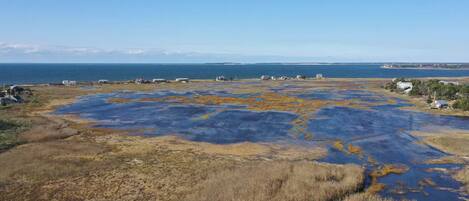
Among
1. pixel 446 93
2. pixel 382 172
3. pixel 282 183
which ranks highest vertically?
pixel 446 93

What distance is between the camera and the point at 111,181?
22031 mm

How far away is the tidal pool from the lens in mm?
24031

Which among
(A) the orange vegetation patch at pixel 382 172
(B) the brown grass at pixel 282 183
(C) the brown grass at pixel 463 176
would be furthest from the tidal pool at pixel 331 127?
(B) the brown grass at pixel 282 183

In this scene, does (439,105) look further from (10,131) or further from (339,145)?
(10,131)

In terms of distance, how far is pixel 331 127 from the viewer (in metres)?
41.1

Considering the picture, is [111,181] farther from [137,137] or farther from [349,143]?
[349,143]

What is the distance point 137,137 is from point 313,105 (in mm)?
31859

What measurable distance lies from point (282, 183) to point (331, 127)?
21.9 meters

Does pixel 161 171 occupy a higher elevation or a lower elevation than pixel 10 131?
lower

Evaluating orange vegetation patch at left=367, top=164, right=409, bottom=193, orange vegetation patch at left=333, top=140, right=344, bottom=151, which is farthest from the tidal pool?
orange vegetation patch at left=367, top=164, right=409, bottom=193

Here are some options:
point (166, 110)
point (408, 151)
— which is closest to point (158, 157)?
point (408, 151)

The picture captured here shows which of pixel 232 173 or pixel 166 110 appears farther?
pixel 166 110

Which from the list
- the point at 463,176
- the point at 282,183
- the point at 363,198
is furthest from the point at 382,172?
the point at 282,183

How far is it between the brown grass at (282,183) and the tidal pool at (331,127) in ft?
7.67
